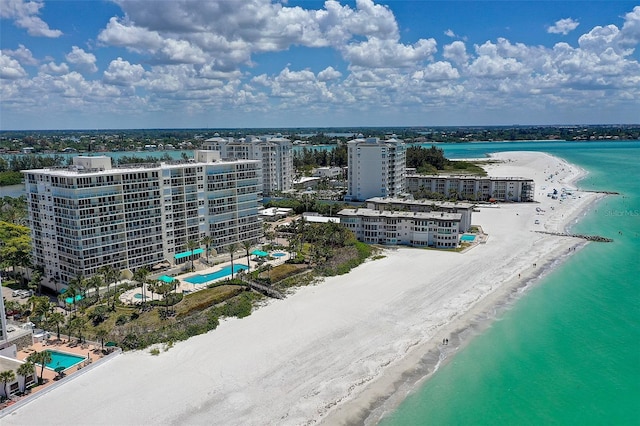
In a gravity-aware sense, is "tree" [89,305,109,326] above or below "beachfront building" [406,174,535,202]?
below

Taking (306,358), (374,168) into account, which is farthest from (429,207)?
(306,358)

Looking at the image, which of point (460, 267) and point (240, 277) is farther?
point (460, 267)

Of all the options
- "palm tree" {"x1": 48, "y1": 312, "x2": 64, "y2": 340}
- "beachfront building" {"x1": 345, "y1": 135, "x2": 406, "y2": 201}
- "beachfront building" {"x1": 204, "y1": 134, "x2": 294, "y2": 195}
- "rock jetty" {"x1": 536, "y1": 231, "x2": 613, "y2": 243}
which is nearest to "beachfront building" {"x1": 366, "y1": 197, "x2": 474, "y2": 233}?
"rock jetty" {"x1": 536, "y1": 231, "x2": 613, "y2": 243}

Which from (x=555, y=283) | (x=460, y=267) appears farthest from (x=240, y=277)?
(x=555, y=283)

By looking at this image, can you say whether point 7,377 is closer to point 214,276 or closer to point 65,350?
point 65,350

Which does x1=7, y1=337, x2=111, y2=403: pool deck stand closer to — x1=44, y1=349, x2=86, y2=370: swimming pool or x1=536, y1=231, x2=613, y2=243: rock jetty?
x1=44, y1=349, x2=86, y2=370: swimming pool

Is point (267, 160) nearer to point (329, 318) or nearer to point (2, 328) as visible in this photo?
point (329, 318)

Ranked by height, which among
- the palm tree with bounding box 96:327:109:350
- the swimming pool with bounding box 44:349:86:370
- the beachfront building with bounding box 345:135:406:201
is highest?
the beachfront building with bounding box 345:135:406:201

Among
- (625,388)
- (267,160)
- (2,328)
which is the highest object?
(267,160)
